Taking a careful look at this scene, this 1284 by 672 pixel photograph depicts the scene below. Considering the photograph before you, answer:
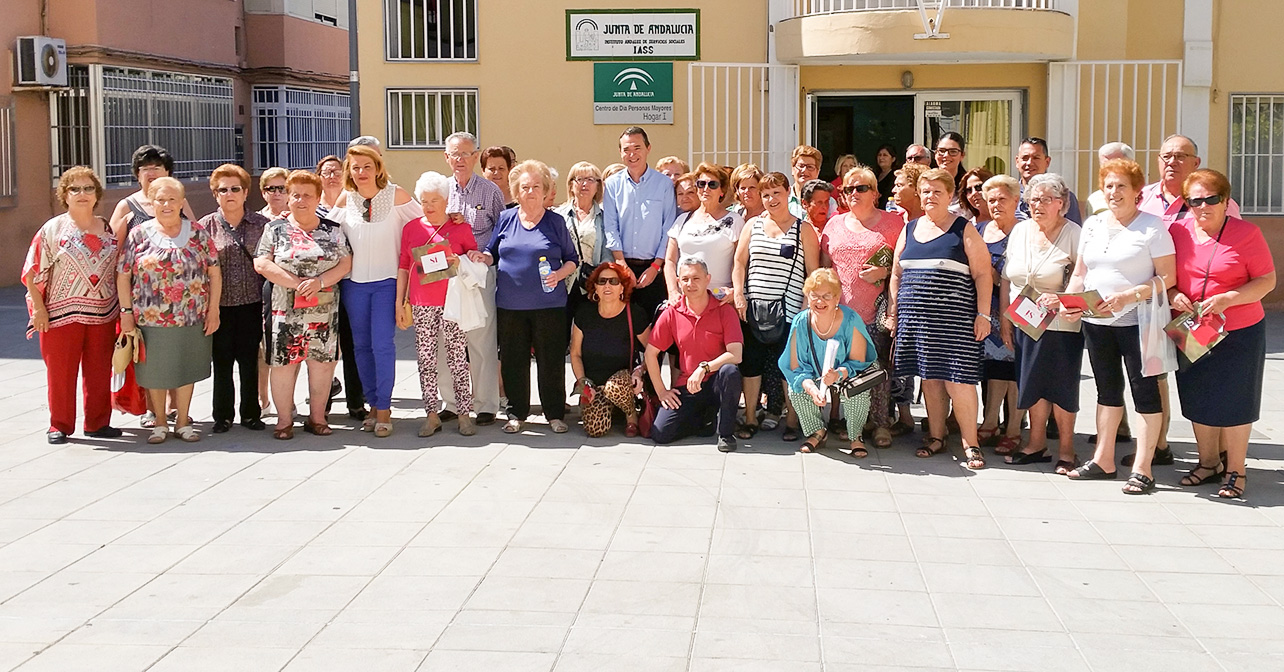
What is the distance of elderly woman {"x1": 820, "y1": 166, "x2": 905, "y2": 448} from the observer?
808 centimetres

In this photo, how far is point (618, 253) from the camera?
887cm

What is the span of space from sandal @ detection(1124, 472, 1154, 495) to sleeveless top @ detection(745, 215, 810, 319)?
2.21 m

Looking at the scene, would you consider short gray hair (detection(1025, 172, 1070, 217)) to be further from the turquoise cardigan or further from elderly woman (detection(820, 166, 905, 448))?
the turquoise cardigan

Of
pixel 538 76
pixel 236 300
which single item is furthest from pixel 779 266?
pixel 538 76

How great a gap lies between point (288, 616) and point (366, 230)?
3.63 metres

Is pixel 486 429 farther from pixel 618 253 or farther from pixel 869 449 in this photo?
pixel 869 449

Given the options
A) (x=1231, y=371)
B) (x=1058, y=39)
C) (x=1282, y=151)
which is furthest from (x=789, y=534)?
(x=1282, y=151)

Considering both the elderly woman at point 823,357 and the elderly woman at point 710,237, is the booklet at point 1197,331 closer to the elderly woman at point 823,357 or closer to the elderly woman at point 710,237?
the elderly woman at point 823,357

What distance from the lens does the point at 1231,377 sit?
6980mm

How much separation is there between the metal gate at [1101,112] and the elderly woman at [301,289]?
8201 mm

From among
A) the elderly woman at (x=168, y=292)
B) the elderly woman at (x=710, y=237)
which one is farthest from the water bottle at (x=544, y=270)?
the elderly woman at (x=168, y=292)

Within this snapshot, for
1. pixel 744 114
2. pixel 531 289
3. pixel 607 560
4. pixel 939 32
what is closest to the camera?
pixel 607 560

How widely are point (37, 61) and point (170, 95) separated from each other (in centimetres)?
376

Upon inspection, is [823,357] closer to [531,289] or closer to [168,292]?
[531,289]
